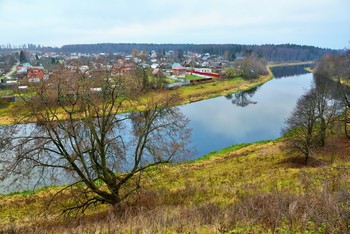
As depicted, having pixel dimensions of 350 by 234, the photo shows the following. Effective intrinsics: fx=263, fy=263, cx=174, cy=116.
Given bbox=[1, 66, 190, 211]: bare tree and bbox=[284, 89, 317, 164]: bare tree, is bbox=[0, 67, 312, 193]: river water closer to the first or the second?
bbox=[284, 89, 317, 164]: bare tree

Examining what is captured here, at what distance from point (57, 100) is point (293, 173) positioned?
1026cm

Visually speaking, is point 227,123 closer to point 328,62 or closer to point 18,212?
A: point 18,212

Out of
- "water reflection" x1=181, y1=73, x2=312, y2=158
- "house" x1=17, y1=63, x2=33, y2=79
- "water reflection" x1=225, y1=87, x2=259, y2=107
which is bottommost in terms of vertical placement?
"water reflection" x1=181, y1=73, x2=312, y2=158

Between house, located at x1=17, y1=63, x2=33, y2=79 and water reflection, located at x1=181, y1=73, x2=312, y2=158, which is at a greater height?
house, located at x1=17, y1=63, x2=33, y2=79

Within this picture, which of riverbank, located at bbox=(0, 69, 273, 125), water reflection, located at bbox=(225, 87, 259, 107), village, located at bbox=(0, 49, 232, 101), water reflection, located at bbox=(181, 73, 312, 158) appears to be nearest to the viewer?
village, located at bbox=(0, 49, 232, 101)

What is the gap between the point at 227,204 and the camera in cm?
759

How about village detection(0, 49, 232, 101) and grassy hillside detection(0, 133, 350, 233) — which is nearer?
grassy hillside detection(0, 133, 350, 233)

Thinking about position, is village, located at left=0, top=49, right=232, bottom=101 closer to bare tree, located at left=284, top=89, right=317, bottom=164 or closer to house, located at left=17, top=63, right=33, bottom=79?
house, located at left=17, top=63, right=33, bottom=79

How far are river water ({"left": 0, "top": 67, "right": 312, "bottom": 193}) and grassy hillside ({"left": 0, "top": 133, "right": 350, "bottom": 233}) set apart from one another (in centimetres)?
392

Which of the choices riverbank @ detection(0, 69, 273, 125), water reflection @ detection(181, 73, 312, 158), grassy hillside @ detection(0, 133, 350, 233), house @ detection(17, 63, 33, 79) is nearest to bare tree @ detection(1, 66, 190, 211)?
grassy hillside @ detection(0, 133, 350, 233)

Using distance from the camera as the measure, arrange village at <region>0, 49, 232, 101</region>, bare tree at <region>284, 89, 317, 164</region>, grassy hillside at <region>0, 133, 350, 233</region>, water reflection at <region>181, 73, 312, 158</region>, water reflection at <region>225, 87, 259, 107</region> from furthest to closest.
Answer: water reflection at <region>225, 87, 259, 107</region> → water reflection at <region>181, 73, 312, 158</region> → bare tree at <region>284, 89, 317, 164</region> → village at <region>0, 49, 232, 101</region> → grassy hillside at <region>0, 133, 350, 233</region>

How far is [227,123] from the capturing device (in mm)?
29719

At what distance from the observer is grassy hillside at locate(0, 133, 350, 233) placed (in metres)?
4.89

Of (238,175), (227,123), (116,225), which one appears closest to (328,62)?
(227,123)
